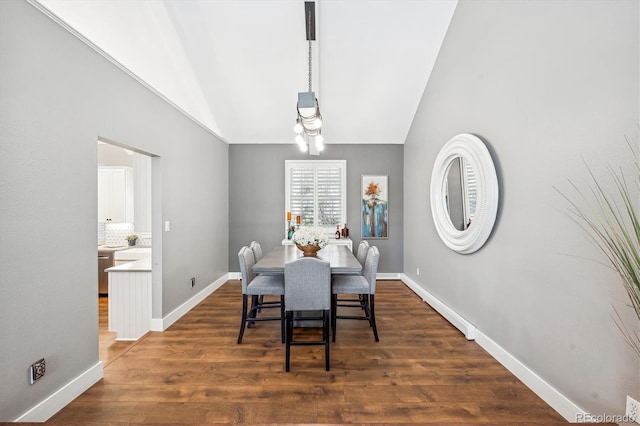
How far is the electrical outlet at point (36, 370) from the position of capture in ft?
5.76

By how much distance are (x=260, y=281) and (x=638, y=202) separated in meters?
2.81

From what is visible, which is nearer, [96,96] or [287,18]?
[96,96]

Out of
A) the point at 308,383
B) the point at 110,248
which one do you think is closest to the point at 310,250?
the point at 308,383

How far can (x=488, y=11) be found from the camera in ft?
8.84

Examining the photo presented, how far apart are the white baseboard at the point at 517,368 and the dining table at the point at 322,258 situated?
1.31m

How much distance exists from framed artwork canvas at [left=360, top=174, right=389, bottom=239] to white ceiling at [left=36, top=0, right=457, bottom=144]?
988mm

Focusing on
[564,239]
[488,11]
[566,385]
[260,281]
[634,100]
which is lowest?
[566,385]

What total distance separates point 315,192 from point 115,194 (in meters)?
3.47

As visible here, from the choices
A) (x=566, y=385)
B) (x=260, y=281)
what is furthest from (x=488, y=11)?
(x=260, y=281)

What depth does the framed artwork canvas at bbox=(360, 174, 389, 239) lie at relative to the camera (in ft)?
17.9

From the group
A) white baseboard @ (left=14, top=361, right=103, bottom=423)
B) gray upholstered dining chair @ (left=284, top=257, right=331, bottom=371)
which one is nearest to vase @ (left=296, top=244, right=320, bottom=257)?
gray upholstered dining chair @ (left=284, top=257, right=331, bottom=371)

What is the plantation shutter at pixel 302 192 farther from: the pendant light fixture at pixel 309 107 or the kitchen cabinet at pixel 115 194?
the kitchen cabinet at pixel 115 194

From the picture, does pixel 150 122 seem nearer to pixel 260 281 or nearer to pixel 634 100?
pixel 260 281

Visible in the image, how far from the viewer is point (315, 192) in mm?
5496
